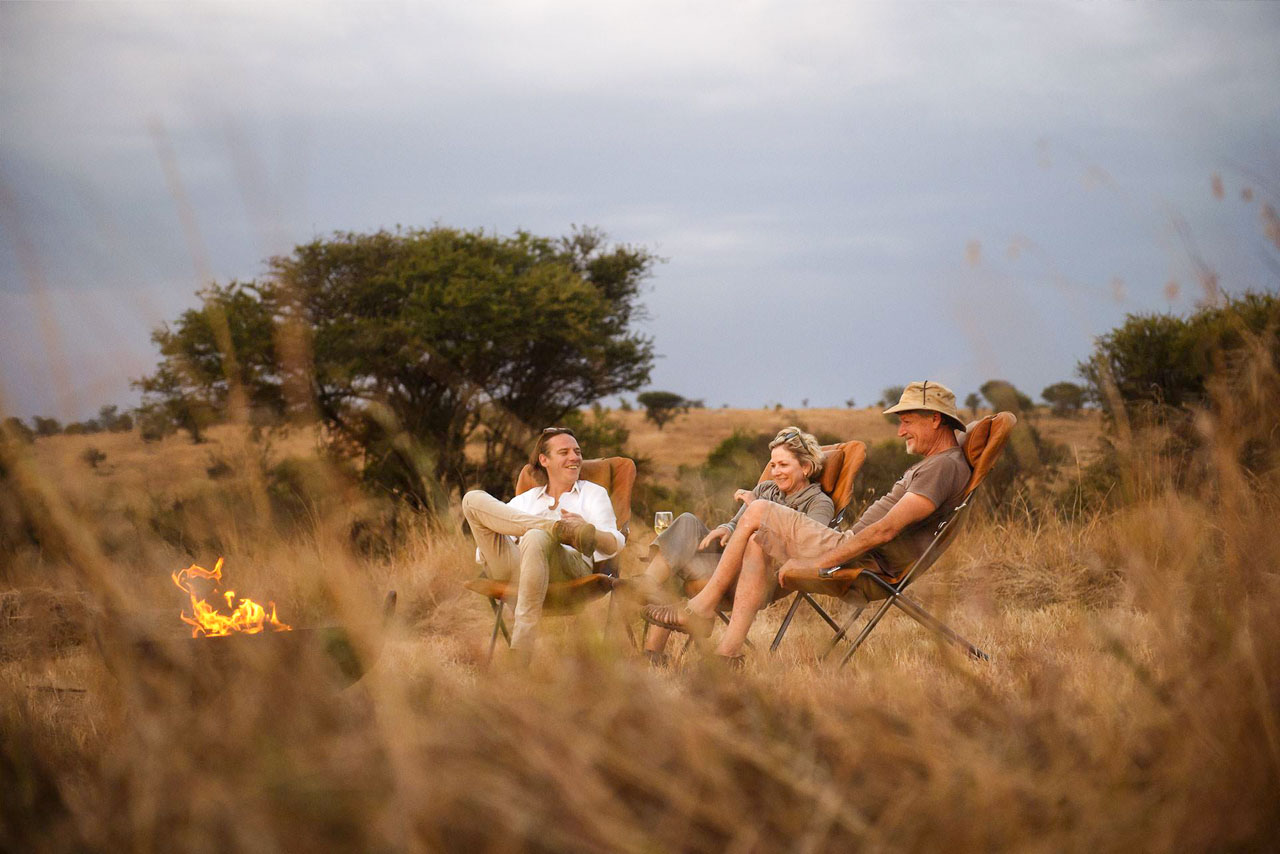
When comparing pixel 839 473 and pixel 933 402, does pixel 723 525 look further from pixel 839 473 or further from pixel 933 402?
pixel 933 402

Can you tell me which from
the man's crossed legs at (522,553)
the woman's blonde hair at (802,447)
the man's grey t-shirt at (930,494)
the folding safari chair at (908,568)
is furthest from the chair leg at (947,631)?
the man's crossed legs at (522,553)

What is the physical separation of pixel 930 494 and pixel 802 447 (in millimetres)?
765

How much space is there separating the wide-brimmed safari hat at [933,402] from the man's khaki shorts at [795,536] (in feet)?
1.81

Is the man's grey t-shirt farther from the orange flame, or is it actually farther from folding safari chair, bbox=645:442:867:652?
the orange flame

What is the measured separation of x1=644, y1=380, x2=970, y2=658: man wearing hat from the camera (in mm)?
3557

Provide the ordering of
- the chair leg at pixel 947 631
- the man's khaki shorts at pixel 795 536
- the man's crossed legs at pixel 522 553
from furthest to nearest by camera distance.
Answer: the man's crossed legs at pixel 522 553 → the man's khaki shorts at pixel 795 536 → the chair leg at pixel 947 631

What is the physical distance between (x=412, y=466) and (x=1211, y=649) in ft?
31.5

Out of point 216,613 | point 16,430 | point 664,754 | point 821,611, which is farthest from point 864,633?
point 16,430

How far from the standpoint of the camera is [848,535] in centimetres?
375

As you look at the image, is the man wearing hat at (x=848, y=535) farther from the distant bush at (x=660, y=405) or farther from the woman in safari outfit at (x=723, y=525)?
the distant bush at (x=660, y=405)

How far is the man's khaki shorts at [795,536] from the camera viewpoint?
3721 millimetres

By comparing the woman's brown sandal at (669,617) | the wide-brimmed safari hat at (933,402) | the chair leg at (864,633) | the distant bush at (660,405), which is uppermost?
the wide-brimmed safari hat at (933,402)

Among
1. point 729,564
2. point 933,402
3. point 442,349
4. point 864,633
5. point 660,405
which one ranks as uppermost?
point 442,349

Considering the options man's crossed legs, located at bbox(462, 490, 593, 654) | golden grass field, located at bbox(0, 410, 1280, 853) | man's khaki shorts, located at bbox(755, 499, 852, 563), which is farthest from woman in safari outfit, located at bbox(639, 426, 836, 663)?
golden grass field, located at bbox(0, 410, 1280, 853)
